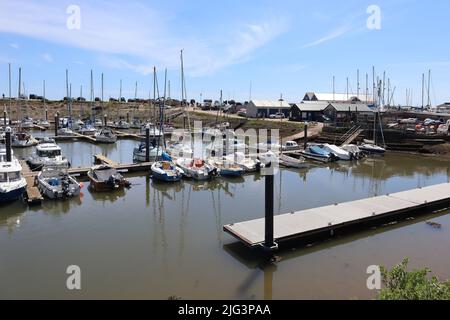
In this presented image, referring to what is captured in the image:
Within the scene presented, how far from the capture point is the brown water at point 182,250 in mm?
11578

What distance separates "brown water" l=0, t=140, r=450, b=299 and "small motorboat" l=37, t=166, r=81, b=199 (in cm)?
56

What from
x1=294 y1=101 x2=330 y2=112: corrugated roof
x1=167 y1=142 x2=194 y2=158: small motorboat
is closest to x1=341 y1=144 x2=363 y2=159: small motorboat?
x1=167 y1=142 x2=194 y2=158: small motorboat

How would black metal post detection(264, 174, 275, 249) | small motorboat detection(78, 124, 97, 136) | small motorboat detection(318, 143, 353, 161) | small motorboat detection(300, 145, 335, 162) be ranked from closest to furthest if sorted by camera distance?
black metal post detection(264, 174, 275, 249)
small motorboat detection(300, 145, 335, 162)
small motorboat detection(318, 143, 353, 161)
small motorboat detection(78, 124, 97, 136)

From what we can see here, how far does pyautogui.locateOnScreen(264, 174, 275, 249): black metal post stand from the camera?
12.6 m

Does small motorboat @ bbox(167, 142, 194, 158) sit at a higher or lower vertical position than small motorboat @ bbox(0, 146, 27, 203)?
higher

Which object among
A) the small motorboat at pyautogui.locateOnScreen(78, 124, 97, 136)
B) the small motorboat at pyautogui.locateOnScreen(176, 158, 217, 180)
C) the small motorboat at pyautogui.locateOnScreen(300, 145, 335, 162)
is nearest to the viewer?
the small motorboat at pyautogui.locateOnScreen(176, 158, 217, 180)

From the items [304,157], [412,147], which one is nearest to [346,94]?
[412,147]

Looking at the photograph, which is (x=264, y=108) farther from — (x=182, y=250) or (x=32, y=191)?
(x=182, y=250)

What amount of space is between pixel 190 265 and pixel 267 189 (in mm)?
3746

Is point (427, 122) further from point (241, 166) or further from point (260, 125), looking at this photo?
point (241, 166)

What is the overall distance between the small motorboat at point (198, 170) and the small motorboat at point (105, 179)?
4.33 metres

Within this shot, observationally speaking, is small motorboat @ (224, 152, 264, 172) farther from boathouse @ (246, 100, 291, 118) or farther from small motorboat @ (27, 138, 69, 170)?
boathouse @ (246, 100, 291, 118)

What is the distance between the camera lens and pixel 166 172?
25938 millimetres

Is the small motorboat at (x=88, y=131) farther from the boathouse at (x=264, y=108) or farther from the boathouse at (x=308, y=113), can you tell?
the boathouse at (x=308, y=113)
